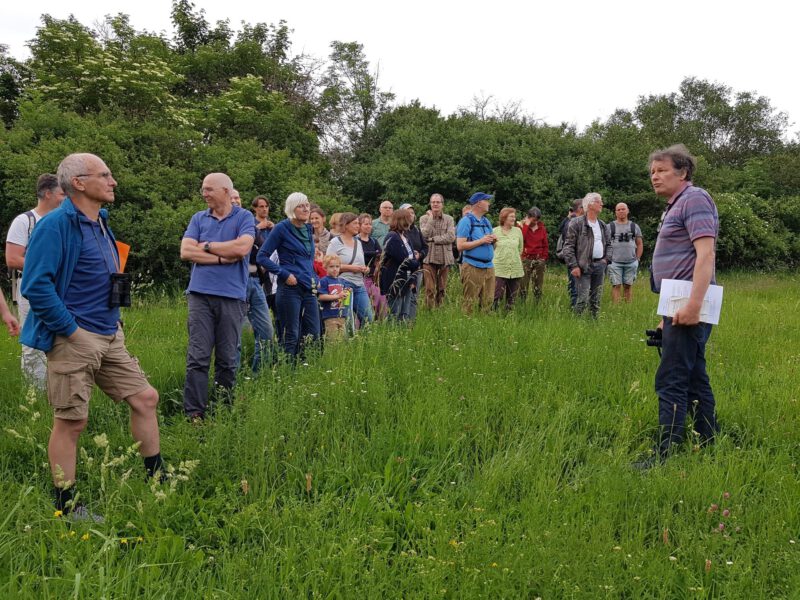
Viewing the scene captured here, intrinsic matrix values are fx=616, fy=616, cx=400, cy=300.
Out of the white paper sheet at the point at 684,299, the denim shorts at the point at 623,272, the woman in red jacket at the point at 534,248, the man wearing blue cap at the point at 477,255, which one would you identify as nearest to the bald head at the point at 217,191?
the white paper sheet at the point at 684,299

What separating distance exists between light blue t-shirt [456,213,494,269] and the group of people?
17mm

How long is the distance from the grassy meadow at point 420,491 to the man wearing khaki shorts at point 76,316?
211 mm

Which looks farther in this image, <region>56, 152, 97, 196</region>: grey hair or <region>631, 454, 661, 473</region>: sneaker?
<region>631, 454, 661, 473</region>: sneaker

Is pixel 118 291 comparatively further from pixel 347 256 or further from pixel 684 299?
pixel 347 256

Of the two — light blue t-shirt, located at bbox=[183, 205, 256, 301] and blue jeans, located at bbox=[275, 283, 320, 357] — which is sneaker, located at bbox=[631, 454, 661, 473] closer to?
light blue t-shirt, located at bbox=[183, 205, 256, 301]

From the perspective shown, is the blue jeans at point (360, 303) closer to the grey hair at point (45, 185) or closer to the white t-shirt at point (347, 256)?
the white t-shirt at point (347, 256)

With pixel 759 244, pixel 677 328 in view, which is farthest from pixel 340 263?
pixel 759 244

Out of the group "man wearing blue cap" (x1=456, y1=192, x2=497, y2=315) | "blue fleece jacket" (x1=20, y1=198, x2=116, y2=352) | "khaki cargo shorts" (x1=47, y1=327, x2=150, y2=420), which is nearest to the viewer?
"blue fleece jacket" (x1=20, y1=198, x2=116, y2=352)

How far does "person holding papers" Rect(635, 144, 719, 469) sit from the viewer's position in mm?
3955

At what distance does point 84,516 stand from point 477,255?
21.2 feet

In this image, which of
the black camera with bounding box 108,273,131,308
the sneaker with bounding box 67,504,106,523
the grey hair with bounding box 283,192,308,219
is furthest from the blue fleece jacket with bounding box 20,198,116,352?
the grey hair with bounding box 283,192,308,219

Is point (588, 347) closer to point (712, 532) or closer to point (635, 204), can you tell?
point (712, 532)

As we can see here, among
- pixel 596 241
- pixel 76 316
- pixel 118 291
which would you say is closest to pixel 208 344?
pixel 118 291

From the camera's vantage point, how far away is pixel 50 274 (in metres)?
3.37
